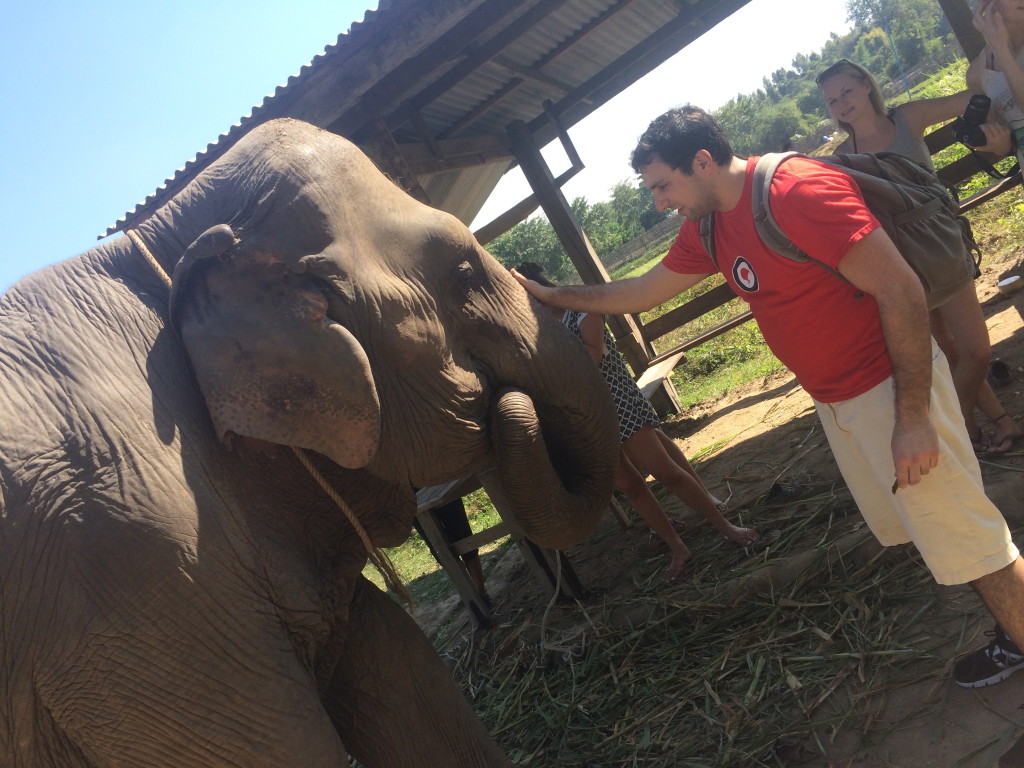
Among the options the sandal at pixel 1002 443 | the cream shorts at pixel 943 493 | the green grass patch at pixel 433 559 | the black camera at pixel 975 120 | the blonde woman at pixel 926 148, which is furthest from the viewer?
the green grass patch at pixel 433 559

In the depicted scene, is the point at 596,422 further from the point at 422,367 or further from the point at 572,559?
the point at 572,559

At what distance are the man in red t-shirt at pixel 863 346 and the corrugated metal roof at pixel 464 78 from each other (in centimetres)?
257

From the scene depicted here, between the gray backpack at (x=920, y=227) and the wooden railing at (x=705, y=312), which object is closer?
the gray backpack at (x=920, y=227)

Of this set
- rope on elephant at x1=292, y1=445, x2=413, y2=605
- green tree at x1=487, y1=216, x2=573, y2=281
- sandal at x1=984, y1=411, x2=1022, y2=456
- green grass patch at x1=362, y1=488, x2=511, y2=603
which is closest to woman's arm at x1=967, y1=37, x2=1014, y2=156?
sandal at x1=984, y1=411, x2=1022, y2=456

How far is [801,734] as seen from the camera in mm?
3049

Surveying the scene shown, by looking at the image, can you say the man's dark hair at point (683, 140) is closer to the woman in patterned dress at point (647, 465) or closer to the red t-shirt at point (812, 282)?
the red t-shirt at point (812, 282)

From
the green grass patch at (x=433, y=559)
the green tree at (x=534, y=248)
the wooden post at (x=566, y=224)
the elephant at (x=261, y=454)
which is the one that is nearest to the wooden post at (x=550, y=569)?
the green grass patch at (x=433, y=559)

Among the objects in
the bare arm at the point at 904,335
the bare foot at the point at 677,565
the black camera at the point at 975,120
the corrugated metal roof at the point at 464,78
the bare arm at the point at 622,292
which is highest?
the corrugated metal roof at the point at 464,78

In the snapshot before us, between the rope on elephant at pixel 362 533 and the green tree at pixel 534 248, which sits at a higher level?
the green tree at pixel 534 248

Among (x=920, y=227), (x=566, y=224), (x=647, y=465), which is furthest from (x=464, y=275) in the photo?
(x=566, y=224)

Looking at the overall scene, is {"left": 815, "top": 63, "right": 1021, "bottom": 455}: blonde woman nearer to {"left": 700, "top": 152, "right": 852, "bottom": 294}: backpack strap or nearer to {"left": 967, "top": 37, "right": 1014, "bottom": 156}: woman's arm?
{"left": 967, "top": 37, "right": 1014, "bottom": 156}: woman's arm

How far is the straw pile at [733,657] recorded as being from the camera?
3.15m

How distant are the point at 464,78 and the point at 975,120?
11.7ft

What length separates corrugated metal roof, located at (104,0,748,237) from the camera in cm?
491
